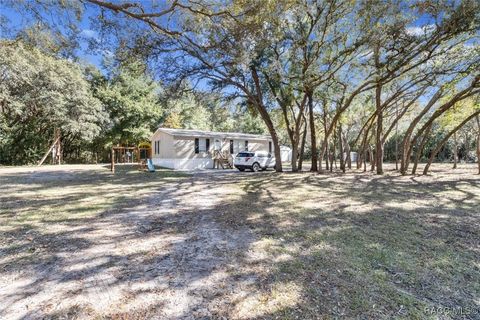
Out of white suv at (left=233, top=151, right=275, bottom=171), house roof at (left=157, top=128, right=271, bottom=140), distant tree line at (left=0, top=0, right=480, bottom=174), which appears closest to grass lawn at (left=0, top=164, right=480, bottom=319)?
distant tree line at (left=0, top=0, right=480, bottom=174)

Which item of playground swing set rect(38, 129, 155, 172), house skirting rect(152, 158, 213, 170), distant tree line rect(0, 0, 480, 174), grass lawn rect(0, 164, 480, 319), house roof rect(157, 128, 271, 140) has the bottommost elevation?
grass lawn rect(0, 164, 480, 319)

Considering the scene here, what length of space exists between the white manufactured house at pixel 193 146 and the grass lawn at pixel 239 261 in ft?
37.5

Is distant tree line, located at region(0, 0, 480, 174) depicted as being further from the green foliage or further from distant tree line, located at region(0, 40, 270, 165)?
the green foliage

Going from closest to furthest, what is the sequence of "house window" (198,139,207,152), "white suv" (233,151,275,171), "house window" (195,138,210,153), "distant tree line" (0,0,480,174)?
"distant tree line" (0,0,480,174)
"white suv" (233,151,275,171)
"house window" (195,138,210,153)
"house window" (198,139,207,152)

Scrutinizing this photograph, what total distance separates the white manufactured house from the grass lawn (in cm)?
1144

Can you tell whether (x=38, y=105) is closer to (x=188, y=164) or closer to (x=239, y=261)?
(x=188, y=164)

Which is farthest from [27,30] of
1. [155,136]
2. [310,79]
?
[155,136]

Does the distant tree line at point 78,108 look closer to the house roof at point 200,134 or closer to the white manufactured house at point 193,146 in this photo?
the house roof at point 200,134

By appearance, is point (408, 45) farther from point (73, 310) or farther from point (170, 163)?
point (170, 163)

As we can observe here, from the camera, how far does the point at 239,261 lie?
10.5 ft

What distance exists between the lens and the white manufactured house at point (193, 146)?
17562 mm

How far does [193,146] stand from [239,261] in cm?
1540

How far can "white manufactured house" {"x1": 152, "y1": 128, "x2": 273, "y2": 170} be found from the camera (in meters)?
17.6

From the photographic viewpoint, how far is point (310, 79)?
414 inches
